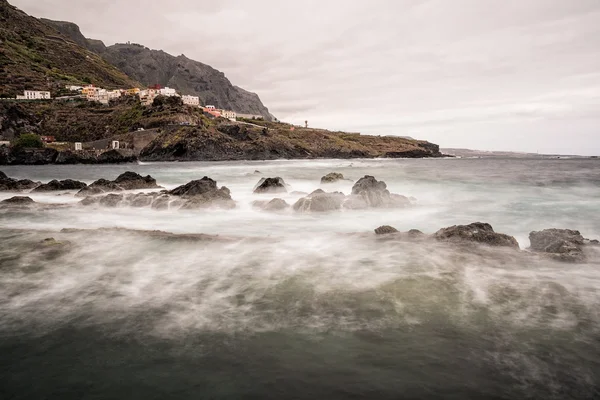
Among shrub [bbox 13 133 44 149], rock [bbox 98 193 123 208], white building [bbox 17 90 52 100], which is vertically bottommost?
rock [bbox 98 193 123 208]

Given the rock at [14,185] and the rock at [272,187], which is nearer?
the rock at [272,187]

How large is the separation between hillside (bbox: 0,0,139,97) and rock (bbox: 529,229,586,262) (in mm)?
159967

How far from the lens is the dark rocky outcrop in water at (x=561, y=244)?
10443 millimetres

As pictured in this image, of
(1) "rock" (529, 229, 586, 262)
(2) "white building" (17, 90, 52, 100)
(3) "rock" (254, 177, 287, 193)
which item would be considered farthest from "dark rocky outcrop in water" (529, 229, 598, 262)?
(2) "white building" (17, 90, 52, 100)

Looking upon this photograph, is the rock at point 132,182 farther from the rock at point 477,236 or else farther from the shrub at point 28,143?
the shrub at point 28,143

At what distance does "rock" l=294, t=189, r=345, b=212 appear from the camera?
19.1 meters

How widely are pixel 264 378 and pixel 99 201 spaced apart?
65.2 ft

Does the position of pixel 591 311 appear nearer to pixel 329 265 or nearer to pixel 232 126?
pixel 329 265

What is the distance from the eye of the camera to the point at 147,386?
4906 millimetres

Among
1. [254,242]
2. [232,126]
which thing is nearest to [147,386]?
[254,242]

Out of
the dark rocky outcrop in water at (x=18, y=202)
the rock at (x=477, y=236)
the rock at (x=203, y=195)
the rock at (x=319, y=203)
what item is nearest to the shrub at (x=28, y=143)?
the dark rocky outcrop in water at (x=18, y=202)

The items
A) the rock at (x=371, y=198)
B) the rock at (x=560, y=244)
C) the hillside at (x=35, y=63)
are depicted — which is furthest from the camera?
the hillside at (x=35, y=63)

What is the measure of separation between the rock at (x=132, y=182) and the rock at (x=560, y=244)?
2657cm

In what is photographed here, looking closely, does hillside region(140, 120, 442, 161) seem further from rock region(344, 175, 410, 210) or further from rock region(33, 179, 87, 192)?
rock region(344, 175, 410, 210)
